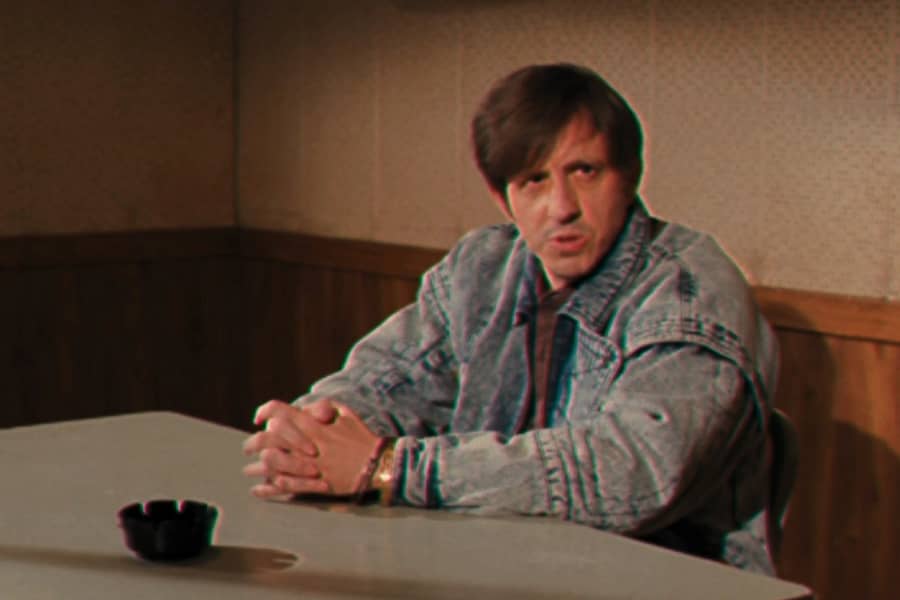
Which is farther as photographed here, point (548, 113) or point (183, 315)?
point (183, 315)

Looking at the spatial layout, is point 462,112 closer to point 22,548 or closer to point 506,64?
point 506,64

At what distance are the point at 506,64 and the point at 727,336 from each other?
1.97m

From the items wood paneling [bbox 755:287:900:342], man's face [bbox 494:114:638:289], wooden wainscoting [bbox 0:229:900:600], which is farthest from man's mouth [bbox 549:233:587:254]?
wooden wainscoting [bbox 0:229:900:600]

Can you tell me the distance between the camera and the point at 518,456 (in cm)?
168

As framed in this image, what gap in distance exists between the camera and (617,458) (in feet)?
5.49

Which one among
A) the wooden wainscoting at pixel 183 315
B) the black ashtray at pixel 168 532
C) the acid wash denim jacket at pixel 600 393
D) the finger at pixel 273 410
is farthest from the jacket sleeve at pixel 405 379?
the wooden wainscoting at pixel 183 315

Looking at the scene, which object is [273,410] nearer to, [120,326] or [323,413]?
[323,413]

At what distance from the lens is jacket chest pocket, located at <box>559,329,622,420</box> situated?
1877 millimetres

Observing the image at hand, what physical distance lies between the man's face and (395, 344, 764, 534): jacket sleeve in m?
0.25

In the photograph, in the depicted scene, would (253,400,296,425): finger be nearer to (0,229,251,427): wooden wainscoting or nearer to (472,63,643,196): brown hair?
(472,63,643,196): brown hair

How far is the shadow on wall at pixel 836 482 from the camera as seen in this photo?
2.88 m

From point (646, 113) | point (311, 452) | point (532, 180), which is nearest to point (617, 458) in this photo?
point (311, 452)

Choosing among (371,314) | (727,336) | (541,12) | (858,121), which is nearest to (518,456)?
(727,336)

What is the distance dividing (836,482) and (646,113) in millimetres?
932
